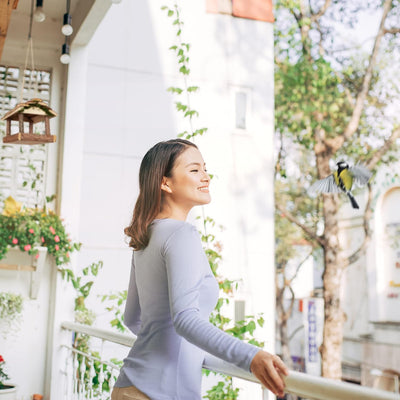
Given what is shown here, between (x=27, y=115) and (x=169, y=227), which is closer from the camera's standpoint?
(x=169, y=227)

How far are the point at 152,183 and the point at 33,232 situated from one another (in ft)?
7.38

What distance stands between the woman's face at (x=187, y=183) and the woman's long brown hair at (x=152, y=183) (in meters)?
0.01

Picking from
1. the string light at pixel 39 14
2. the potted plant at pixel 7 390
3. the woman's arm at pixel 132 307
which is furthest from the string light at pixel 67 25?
the woman's arm at pixel 132 307

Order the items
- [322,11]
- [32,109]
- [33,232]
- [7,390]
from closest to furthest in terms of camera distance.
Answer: [32,109] → [7,390] → [33,232] → [322,11]

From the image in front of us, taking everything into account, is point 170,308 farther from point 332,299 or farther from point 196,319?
point 332,299

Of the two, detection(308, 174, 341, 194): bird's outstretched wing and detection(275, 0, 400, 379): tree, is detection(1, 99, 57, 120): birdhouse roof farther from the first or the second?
detection(275, 0, 400, 379): tree

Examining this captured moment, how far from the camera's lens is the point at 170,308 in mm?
965

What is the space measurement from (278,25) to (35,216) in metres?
7.29

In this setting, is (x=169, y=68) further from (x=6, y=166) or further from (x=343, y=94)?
(x=343, y=94)

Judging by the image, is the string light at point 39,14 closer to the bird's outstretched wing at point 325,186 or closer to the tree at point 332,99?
the bird's outstretched wing at point 325,186

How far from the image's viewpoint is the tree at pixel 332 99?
8.40 m

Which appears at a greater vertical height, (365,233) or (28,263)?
(365,233)

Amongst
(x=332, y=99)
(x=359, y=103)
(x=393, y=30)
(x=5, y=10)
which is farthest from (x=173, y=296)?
(x=393, y=30)

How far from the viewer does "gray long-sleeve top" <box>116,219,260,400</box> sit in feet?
3.03
